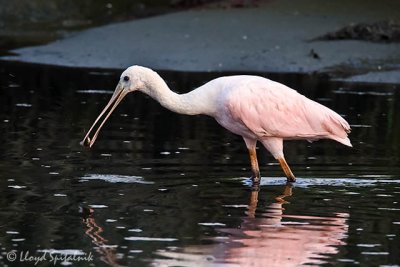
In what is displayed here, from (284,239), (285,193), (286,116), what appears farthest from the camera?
(286,116)

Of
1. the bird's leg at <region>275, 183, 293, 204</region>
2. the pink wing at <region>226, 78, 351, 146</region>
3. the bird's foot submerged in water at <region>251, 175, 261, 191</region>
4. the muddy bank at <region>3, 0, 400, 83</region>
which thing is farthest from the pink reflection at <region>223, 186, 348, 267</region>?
the muddy bank at <region>3, 0, 400, 83</region>

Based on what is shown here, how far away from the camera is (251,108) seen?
11.5 meters

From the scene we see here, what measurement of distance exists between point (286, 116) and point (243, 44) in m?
12.3

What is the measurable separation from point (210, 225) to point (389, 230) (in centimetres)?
128

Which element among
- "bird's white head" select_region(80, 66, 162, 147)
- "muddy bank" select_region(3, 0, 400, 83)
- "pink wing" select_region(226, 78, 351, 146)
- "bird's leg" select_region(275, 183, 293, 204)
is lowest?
→ "bird's leg" select_region(275, 183, 293, 204)

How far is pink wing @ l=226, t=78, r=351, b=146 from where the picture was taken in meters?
11.6

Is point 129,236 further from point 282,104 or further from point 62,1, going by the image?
point 62,1

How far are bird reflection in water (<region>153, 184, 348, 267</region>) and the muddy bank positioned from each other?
11505 mm

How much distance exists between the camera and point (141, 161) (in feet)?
41.5

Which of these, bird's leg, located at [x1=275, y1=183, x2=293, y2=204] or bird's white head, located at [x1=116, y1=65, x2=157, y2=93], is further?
bird's white head, located at [x1=116, y1=65, x2=157, y2=93]

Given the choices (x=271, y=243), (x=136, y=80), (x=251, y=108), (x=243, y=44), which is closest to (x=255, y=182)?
(x=251, y=108)

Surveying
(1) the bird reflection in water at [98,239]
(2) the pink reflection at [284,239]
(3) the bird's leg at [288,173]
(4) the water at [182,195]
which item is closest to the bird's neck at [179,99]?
(4) the water at [182,195]

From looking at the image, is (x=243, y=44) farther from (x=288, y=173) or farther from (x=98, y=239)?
(x=98, y=239)

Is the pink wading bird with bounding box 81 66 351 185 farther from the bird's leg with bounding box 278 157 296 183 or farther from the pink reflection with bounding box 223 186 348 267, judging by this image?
the pink reflection with bounding box 223 186 348 267
